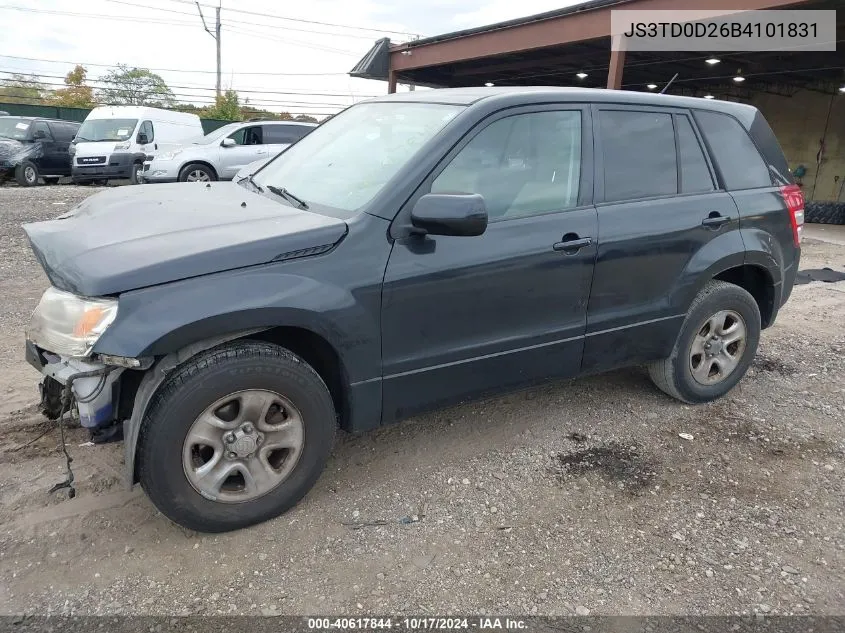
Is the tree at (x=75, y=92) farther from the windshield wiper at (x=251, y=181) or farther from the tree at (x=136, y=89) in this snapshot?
the windshield wiper at (x=251, y=181)

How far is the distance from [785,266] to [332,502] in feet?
10.7

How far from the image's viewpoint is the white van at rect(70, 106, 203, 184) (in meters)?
15.1

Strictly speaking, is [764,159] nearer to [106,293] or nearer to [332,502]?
[332,502]

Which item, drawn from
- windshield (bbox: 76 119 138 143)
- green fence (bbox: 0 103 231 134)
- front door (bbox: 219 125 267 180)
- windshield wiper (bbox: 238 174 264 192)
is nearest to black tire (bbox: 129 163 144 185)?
windshield (bbox: 76 119 138 143)

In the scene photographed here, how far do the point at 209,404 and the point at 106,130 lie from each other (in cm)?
1584

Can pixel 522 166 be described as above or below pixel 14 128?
below

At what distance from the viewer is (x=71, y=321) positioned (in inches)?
92.9

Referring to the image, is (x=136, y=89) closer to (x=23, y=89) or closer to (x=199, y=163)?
(x=23, y=89)

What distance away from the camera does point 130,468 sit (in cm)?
242

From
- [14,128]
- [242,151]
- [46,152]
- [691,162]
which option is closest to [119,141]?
[46,152]

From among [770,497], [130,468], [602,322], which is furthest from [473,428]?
[130,468]

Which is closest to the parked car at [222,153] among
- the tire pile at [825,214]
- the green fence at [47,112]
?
the green fence at [47,112]

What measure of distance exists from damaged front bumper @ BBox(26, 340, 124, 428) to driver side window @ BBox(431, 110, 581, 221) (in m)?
1.56

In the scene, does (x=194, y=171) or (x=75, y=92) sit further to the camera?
(x=75, y=92)
